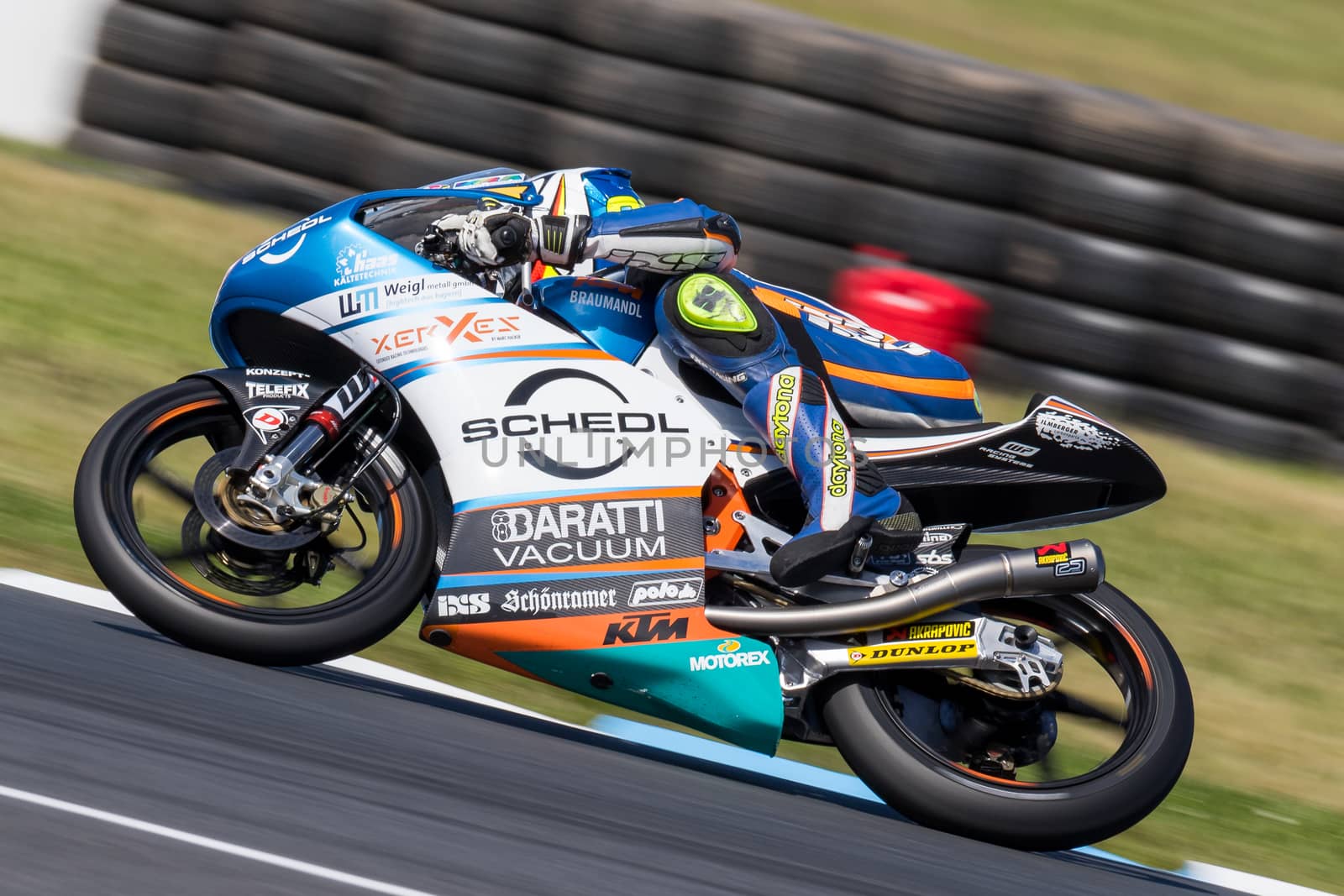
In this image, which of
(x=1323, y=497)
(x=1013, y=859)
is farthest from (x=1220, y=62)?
(x=1013, y=859)

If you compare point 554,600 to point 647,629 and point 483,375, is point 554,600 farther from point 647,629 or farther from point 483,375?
point 483,375

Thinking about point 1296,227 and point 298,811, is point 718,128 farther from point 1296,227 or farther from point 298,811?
point 298,811

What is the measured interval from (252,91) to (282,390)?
15.8ft

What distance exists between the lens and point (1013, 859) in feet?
12.6

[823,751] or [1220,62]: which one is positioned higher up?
[1220,62]

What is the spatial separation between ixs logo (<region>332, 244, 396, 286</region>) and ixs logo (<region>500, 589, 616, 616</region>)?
2.93 ft

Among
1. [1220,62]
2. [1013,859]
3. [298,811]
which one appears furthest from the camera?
[1220,62]

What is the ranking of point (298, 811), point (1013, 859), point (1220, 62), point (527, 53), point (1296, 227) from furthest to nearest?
1. point (1220, 62)
2. point (527, 53)
3. point (1296, 227)
4. point (1013, 859)
5. point (298, 811)

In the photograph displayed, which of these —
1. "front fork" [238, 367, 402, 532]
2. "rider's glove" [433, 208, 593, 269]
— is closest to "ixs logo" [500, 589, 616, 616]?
"front fork" [238, 367, 402, 532]

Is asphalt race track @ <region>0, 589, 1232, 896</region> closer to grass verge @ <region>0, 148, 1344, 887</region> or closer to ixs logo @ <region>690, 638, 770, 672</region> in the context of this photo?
ixs logo @ <region>690, 638, 770, 672</region>

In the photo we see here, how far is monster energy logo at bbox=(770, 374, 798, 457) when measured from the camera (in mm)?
3947

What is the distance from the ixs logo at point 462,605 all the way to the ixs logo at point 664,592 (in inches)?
14.7

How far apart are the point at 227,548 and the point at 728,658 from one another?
130cm

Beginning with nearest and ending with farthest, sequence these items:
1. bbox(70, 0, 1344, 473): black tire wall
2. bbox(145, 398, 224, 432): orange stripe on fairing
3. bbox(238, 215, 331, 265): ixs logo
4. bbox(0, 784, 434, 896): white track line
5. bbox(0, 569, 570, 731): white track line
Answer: bbox(0, 784, 434, 896): white track line, bbox(145, 398, 224, 432): orange stripe on fairing, bbox(238, 215, 331, 265): ixs logo, bbox(0, 569, 570, 731): white track line, bbox(70, 0, 1344, 473): black tire wall
